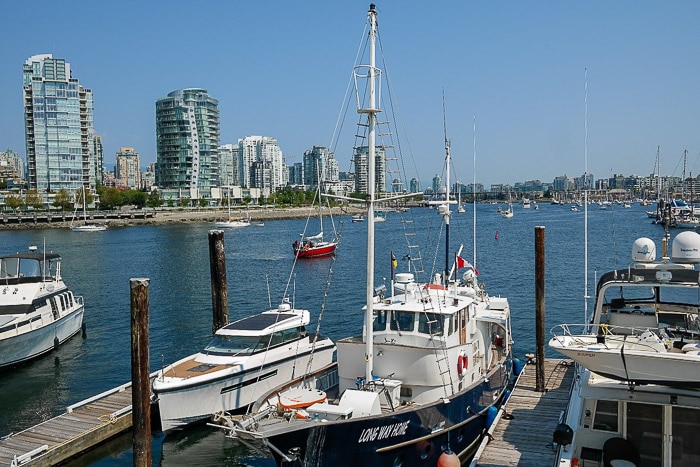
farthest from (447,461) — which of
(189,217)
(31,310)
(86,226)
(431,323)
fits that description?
(189,217)

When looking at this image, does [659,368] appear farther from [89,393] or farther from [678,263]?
[89,393]

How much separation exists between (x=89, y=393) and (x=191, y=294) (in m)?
23.5

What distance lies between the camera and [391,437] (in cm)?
1451

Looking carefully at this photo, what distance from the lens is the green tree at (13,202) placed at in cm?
15038

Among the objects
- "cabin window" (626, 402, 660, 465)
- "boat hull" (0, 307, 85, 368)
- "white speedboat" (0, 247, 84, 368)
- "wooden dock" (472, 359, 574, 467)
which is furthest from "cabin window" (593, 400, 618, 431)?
"boat hull" (0, 307, 85, 368)

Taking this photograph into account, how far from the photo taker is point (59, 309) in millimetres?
31688

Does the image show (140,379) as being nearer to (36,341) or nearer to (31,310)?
(31,310)

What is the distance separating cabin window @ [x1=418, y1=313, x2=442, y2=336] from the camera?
56.3 feet

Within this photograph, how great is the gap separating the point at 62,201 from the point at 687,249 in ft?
515

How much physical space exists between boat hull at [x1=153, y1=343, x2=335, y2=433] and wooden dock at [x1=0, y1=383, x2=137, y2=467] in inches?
62.1

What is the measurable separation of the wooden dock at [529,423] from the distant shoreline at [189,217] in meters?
110

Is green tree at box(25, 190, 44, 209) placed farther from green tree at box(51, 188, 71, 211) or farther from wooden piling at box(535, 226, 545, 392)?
wooden piling at box(535, 226, 545, 392)

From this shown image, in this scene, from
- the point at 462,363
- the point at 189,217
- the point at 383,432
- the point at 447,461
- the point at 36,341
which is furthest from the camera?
the point at 189,217

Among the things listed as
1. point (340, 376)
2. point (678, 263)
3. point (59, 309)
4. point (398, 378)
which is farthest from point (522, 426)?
point (59, 309)
